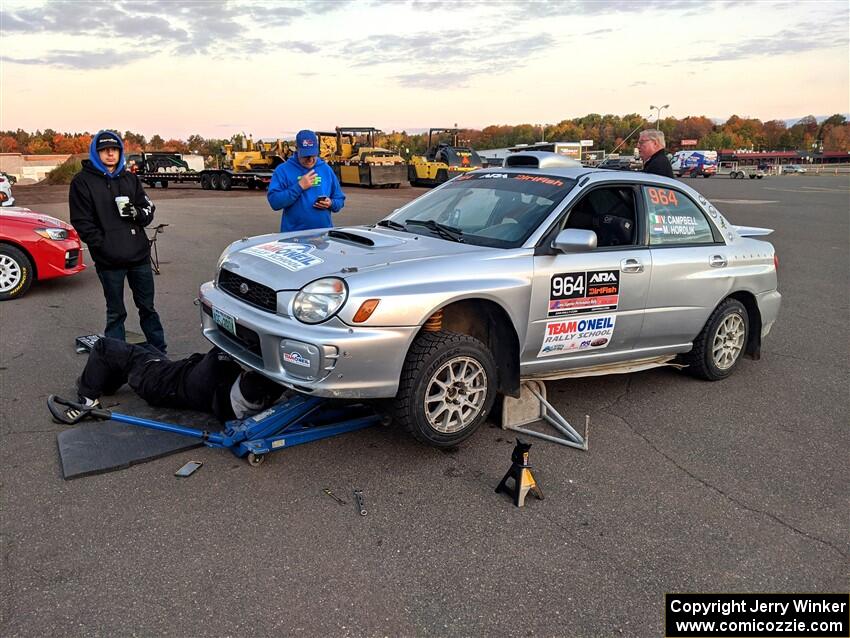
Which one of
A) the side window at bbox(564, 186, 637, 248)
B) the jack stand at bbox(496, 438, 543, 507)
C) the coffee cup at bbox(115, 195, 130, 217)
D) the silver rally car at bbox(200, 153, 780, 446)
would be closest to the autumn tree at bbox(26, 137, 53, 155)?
the coffee cup at bbox(115, 195, 130, 217)

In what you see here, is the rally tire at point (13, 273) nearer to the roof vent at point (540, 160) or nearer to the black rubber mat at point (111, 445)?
the black rubber mat at point (111, 445)

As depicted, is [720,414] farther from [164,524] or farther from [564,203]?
[164,524]

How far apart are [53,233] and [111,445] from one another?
17.1 ft

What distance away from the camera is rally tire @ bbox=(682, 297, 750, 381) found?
510 cm

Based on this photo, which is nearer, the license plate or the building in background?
the license plate

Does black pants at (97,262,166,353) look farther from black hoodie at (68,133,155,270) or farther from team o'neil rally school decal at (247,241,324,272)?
team o'neil rally school decal at (247,241,324,272)

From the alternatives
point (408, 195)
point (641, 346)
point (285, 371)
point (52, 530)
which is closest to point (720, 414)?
point (641, 346)

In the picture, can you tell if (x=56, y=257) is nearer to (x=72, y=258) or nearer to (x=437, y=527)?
(x=72, y=258)

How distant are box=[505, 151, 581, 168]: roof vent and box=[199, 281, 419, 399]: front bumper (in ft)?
6.80

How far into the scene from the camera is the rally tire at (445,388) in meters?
3.60

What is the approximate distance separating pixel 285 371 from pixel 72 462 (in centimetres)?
131

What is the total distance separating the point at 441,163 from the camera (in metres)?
31.5

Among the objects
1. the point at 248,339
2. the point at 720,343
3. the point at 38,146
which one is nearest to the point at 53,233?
the point at 248,339

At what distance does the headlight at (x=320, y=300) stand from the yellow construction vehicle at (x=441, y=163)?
90.6 ft
